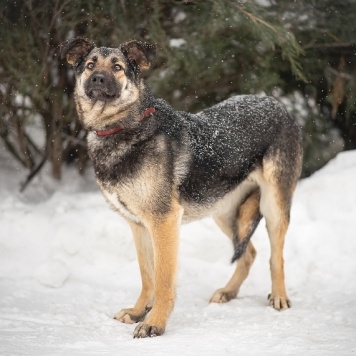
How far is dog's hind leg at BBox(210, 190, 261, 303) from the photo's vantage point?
235 inches

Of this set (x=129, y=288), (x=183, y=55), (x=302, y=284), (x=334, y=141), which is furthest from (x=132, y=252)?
(x=334, y=141)

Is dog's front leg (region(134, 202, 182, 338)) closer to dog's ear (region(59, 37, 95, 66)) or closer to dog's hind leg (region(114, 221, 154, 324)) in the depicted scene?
dog's hind leg (region(114, 221, 154, 324))

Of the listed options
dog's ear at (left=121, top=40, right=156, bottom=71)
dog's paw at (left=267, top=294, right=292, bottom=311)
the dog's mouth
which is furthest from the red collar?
dog's paw at (left=267, top=294, right=292, bottom=311)

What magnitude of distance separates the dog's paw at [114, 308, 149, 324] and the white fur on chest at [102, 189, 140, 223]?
77 centimetres

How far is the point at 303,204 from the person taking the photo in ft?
24.5

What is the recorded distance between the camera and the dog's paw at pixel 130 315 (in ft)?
17.3

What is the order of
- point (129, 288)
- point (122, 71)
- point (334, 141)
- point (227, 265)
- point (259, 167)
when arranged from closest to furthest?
point (122, 71)
point (259, 167)
point (129, 288)
point (227, 265)
point (334, 141)

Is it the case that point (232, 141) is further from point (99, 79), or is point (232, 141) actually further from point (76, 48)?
point (76, 48)

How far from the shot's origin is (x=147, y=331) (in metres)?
4.80

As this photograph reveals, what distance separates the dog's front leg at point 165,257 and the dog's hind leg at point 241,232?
102 centimetres

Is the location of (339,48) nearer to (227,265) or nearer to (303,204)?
(303,204)

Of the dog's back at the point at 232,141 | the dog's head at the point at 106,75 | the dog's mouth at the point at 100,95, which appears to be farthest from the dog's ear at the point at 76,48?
the dog's back at the point at 232,141

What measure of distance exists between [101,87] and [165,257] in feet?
4.57

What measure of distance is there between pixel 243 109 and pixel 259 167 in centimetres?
55
